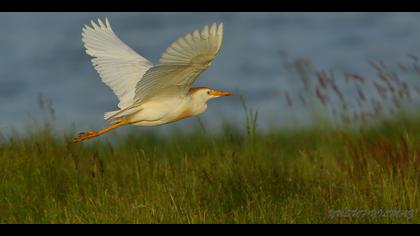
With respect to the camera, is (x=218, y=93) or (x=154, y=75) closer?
(x=154, y=75)

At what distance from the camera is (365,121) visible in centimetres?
927

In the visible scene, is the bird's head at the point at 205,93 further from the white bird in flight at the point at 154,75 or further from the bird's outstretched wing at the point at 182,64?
the bird's outstretched wing at the point at 182,64

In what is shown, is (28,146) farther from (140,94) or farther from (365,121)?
(365,121)

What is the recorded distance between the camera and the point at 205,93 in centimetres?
724

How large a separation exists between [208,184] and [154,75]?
1199mm

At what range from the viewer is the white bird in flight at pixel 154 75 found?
6.16 meters

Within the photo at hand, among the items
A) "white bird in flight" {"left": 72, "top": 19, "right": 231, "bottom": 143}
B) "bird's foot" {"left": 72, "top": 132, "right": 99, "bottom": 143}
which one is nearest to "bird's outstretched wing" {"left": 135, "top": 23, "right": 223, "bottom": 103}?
"white bird in flight" {"left": 72, "top": 19, "right": 231, "bottom": 143}

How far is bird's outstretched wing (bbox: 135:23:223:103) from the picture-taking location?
238 inches

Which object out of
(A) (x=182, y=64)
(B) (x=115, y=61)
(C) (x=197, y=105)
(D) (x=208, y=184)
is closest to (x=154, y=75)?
(A) (x=182, y=64)

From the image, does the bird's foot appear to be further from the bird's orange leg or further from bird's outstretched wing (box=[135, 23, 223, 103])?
bird's outstretched wing (box=[135, 23, 223, 103])

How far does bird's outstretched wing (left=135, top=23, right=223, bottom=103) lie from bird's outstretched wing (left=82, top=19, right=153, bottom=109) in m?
0.69

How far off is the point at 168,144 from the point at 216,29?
156 inches

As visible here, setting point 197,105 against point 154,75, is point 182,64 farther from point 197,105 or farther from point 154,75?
point 197,105

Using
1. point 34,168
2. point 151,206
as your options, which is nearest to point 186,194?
point 151,206
